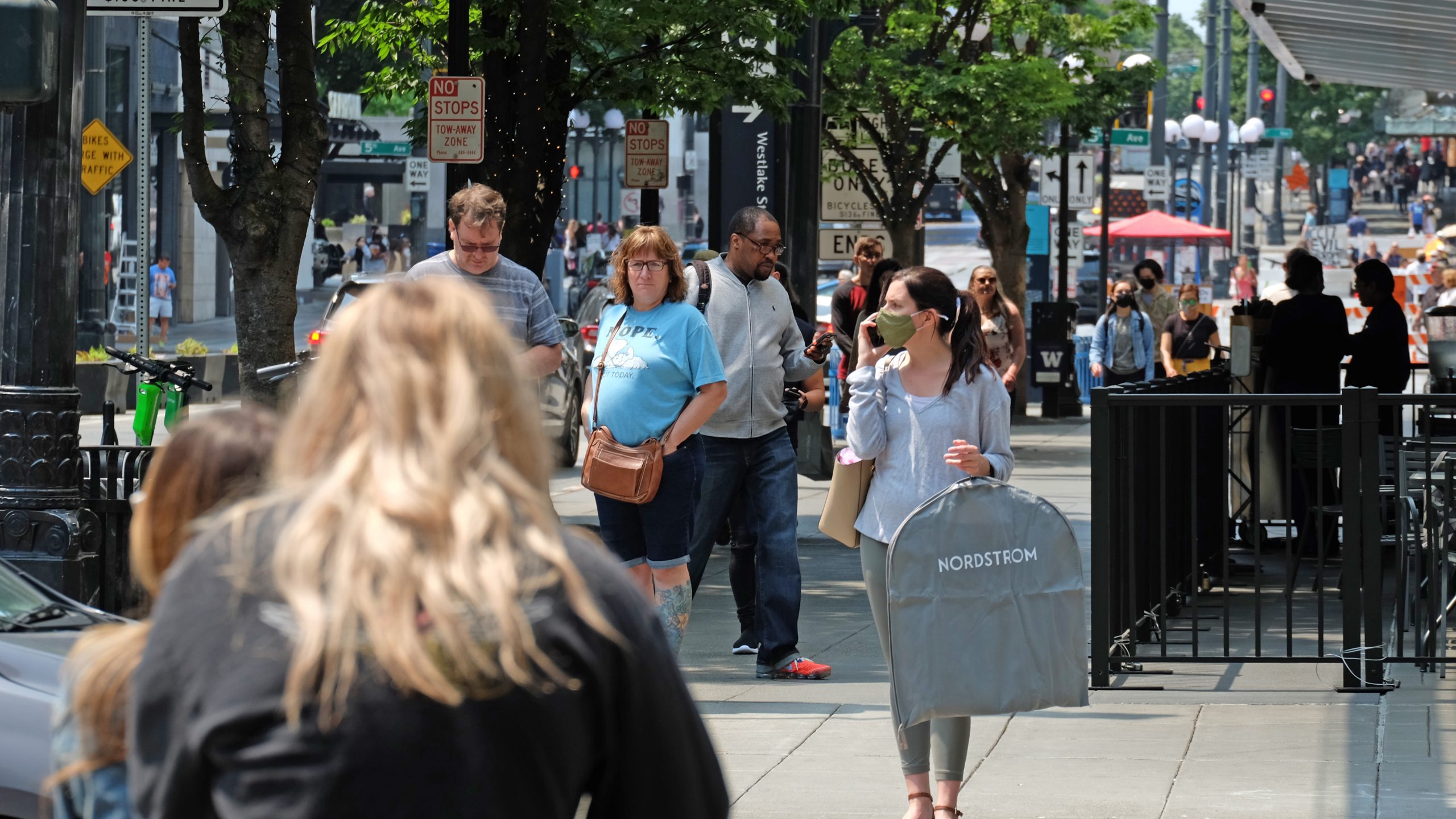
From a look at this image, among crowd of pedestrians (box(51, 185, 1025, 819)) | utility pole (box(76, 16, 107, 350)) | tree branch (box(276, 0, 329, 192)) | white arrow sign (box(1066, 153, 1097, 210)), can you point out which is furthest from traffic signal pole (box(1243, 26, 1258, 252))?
crowd of pedestrians (box(51, 185, 1025, 819))

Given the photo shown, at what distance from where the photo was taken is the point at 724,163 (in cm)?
1758

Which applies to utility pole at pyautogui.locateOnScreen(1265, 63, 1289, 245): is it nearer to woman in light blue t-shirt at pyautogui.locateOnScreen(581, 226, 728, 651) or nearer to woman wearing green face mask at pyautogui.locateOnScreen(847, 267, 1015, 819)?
woman in light blue t-shirt at pyautogui.locateOnScreen(581, 226, 728, 651)

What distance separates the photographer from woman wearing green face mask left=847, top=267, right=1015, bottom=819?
18.7 feet

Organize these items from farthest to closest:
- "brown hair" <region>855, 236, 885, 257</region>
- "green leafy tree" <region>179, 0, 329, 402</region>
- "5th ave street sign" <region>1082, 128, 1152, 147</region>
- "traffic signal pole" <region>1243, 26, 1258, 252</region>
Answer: "traffic signal pole" <region>1243, 26, 1258, 252</region> < "5th ave street sign" <region>1082, 128, 1152, 147</region> < "brown hair" <region>855, 236, 885, 257</region> < "green leafy tree" <region>179, 0, 329, 402</region>

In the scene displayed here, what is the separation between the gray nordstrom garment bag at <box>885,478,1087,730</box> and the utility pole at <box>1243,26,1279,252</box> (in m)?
47.9

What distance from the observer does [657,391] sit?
7.05 m

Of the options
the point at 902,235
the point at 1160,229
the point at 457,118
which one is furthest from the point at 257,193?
the point at 1160,229

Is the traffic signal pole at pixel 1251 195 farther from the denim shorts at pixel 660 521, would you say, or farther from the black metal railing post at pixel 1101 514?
the denim shorts at pixel 660 521

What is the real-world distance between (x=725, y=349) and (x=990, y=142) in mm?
13086

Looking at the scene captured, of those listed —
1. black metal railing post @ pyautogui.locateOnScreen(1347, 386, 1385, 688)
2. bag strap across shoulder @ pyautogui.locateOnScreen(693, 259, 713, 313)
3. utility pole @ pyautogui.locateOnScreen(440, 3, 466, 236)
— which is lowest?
black metal railing post @ pyautogui.locateOnScreen(1347, 386, 1385, 688)

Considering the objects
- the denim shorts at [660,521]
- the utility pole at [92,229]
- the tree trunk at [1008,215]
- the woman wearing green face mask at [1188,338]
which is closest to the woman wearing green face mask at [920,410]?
the denim shorts at [660,521]

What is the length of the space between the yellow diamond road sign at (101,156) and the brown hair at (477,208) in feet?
46.2

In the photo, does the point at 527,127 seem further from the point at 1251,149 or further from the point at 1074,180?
the point at 1251,149

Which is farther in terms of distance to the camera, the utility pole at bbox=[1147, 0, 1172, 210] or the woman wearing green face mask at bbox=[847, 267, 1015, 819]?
the utility pole at bbox=[1147, 0, 1172, 210]
